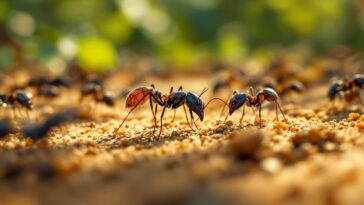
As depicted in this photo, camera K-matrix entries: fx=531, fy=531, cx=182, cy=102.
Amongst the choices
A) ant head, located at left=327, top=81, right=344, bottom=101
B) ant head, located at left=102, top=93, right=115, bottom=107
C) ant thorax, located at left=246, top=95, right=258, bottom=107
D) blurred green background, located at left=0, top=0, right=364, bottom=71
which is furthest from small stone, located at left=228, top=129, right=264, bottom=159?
blurred green background, located at left=0, top=0, right=364, bottom=71

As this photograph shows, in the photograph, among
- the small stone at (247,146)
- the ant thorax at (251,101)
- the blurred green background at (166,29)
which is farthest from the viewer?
the blurred green background at (166,29)

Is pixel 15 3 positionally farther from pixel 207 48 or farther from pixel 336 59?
pixel 336 59

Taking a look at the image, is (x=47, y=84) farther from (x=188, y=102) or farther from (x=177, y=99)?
(x=188, y=102)

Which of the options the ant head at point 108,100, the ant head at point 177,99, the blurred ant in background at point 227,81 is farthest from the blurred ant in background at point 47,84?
Result: the ant head at point 177,99

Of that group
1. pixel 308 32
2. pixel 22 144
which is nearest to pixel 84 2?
pixel 308 32

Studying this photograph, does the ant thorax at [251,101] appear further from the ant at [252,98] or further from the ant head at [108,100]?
the ant head at [108,100]

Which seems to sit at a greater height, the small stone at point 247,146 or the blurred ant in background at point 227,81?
the blurred ant in background at point 227,81

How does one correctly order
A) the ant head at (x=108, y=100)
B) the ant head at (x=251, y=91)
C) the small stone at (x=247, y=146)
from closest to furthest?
the small stone at (x=247, y=146) → the ant head at (x=251, y=91) → the ant head at (x=108, y=100)

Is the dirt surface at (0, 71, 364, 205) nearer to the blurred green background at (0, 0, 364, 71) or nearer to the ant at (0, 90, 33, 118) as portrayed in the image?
the ant at (0, 90, 33, 118)
